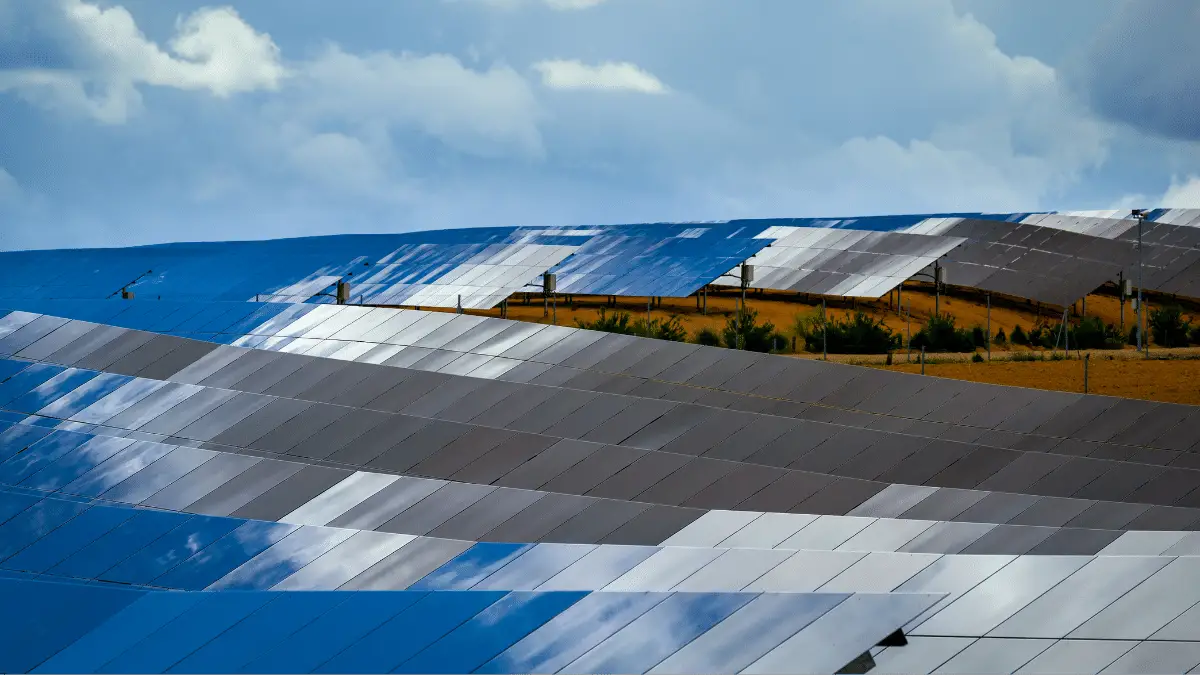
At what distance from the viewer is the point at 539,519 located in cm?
2894

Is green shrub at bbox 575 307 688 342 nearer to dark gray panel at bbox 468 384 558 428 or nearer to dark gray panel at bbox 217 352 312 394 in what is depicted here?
dark gray panel at bbox 468 384 558 428

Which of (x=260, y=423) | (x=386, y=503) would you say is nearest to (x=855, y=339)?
(x=260, y=423)

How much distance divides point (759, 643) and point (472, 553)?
8669mm

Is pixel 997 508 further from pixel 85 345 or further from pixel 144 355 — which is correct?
pixel 85 345

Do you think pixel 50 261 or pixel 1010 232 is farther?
pixel 50 261

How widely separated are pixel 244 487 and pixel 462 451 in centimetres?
529

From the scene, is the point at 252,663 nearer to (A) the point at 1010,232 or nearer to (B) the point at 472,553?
Result: (B) the point at 472,553

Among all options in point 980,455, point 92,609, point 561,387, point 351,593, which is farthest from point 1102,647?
point 561,387

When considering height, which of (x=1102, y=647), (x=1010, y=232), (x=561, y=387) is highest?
(x=1010, y=232)

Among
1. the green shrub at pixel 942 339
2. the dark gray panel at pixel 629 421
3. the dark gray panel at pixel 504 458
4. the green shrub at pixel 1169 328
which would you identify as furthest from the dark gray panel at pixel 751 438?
the green shrub at pixel 1169 328

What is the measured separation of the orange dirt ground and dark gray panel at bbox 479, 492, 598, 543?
26.2 meters

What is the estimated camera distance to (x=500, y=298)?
60.7 m

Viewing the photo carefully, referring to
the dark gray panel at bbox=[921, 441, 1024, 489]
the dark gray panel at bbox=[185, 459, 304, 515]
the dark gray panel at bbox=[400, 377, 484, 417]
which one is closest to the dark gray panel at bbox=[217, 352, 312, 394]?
the dark gray panel at bbox=[400, 377, 484, 417]

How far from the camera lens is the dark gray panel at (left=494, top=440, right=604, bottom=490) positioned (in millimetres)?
32406
